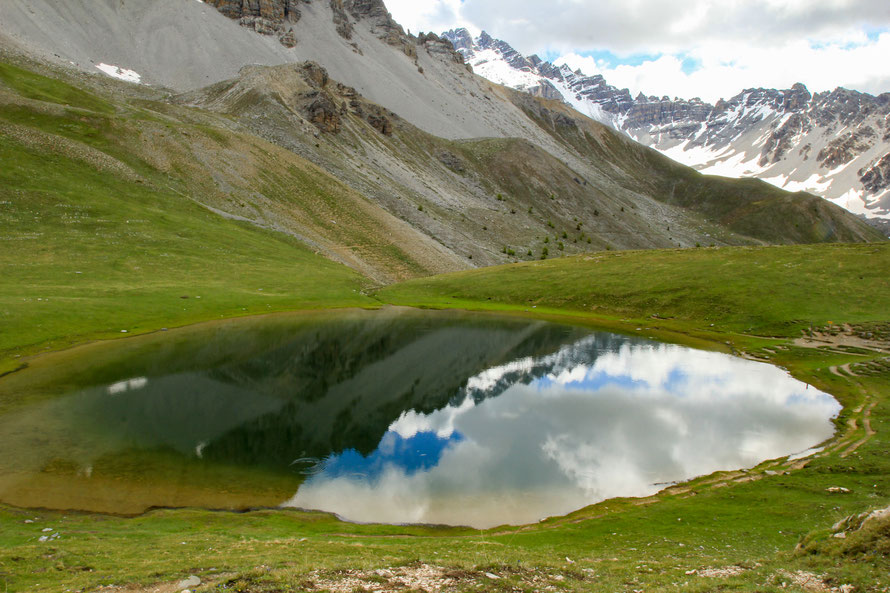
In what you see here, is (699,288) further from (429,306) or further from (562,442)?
(562,442)

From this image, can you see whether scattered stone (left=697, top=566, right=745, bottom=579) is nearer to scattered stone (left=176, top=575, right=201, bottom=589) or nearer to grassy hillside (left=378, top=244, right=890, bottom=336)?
scattered stone (left=176, top=575, right=201, bottom=589)

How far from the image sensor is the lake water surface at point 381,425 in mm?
20344

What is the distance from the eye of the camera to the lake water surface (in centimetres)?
2034

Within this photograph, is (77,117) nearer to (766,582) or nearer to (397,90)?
(766,582)

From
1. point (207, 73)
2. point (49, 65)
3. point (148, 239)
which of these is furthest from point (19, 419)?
point (207, 73)

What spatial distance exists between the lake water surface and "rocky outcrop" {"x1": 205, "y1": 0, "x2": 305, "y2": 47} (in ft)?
581

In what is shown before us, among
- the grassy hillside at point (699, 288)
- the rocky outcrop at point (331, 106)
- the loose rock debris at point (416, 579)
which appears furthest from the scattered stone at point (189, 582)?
the rocky outcrop at point (331, 106)

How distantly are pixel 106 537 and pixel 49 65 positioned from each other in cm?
14418

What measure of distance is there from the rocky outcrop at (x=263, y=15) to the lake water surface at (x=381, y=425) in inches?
6971

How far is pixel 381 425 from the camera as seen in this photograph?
92.4ft

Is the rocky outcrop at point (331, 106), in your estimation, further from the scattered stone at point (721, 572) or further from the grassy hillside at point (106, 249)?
the scattered stone at point (721, 572)

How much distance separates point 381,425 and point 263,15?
203839 millimetres

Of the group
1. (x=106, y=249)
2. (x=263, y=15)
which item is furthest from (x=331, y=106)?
(x=106, y=249)

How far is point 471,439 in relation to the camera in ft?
85.8
